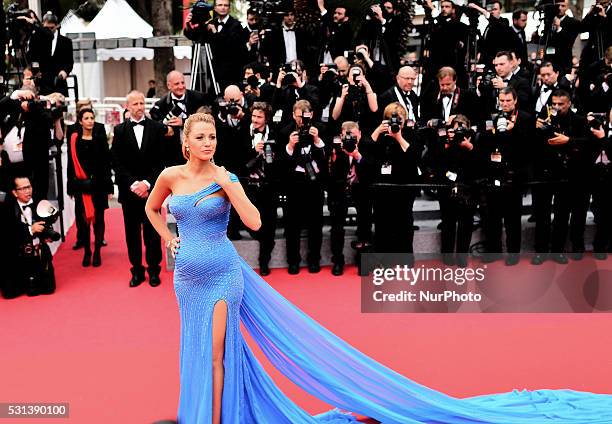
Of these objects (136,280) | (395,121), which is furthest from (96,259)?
(395,121)

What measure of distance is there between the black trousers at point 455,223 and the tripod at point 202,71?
284 cm

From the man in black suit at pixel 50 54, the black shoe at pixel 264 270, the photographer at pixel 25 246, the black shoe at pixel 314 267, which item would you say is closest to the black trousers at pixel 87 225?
the photographer at pixel 25 246

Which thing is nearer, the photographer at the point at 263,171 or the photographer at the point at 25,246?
the photographer at the point at 25,246

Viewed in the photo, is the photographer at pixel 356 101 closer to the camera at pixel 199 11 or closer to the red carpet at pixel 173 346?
the red carpet at pixel 173 346

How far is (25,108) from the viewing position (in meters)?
7.30

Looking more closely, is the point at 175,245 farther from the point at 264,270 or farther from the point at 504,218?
the point at 504,218

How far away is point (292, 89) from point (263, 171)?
1053 millimetres

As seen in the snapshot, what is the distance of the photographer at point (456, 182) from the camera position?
690 cm

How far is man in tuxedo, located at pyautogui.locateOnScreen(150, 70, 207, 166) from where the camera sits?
7031 millimetres

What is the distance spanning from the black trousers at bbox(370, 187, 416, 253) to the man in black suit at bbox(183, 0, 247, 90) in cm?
242

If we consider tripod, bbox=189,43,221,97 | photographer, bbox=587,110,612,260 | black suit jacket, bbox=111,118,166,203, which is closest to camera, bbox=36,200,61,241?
black suit jacket, bbox=111,118,166,203

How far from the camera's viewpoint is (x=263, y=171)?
709 centimetres

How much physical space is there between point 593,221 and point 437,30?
111 inches

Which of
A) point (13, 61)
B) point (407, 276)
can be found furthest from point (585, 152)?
point (13, 61)
